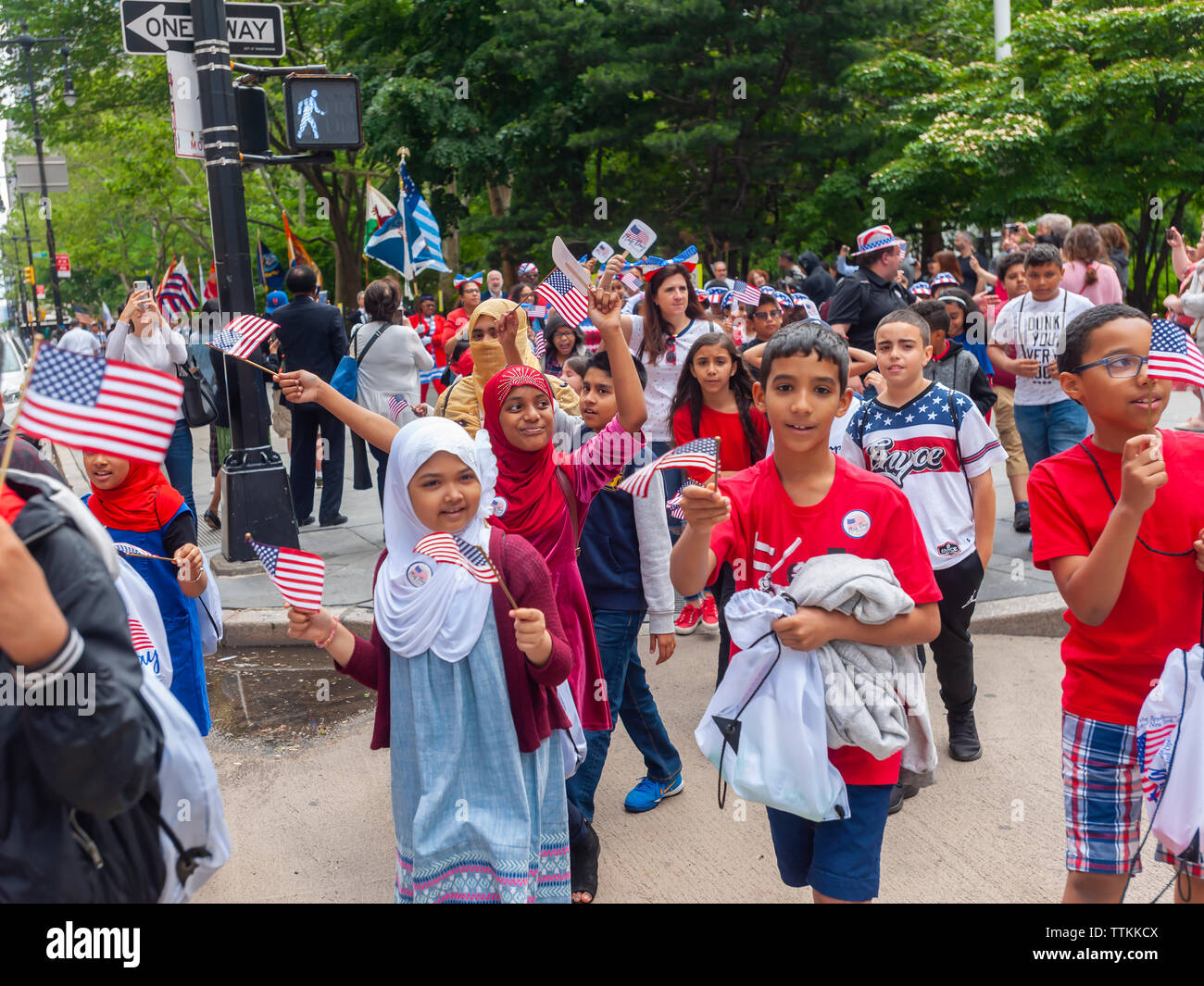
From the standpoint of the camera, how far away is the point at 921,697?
2.95m

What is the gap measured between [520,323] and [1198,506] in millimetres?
2952

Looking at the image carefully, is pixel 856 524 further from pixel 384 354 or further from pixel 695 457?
pixel 384 354

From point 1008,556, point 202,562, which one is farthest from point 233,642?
point 1008,556

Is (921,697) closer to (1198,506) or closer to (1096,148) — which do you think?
(1198,506)

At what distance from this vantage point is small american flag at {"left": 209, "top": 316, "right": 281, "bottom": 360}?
14.6ft

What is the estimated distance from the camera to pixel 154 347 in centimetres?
803

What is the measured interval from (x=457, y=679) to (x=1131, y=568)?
168 cm

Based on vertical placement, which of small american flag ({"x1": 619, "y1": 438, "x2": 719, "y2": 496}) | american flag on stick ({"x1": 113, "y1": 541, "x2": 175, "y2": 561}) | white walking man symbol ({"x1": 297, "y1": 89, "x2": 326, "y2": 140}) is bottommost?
american flag on stick ({"x1": 113, "y1": 541, "x2": 175, "y2": 561})

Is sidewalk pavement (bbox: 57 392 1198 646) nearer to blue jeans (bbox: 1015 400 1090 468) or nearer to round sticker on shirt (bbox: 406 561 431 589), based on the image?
blue jeans (bbox: 1015 400 1090 468)

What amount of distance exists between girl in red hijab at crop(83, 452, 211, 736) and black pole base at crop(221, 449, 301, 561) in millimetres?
3837

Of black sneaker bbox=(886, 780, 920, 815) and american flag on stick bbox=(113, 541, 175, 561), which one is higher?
american flag on stick bbox=(113, 541, 175, 561)

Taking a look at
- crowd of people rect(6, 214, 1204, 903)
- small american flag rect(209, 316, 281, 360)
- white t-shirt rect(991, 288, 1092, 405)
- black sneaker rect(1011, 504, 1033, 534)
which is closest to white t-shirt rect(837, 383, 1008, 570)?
crowd of people rect(6, 214, 1204, 903)

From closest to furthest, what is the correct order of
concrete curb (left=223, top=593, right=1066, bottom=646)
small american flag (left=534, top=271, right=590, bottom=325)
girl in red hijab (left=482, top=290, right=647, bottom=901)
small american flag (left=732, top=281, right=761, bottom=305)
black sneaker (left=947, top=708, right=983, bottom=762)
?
girl in red hijab (left=482, top=290, right=647, bottom=901), black sneaker (left=947, top=708, right=983, bottom=762), small american flag (left=534, top=271, right=590, bottom=325), concrete curb (left=223, top=593, right=1066, bottom=646), small american flag (left=732, top=281, right=761, bottom=305)

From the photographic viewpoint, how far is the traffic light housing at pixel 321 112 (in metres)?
8.43
